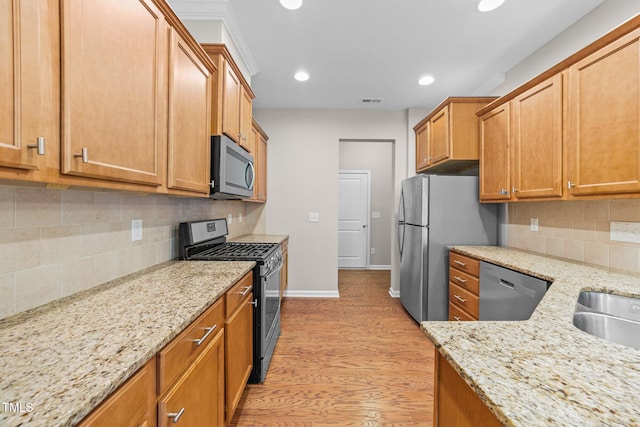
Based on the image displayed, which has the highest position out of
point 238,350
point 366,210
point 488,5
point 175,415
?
point 488,5

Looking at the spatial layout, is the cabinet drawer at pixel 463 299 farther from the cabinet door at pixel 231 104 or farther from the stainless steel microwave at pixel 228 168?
the cabinet door at pixel 231 104

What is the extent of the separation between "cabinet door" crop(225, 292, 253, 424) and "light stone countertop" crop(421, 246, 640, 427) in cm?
101

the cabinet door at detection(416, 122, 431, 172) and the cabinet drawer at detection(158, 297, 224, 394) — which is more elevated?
the cabinet door at detection(416, 122, 431, 172)

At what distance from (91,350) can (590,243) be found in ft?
9.00

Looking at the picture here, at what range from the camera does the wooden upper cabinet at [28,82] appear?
64cm

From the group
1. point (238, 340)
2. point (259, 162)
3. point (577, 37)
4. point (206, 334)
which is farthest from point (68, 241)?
point (577, 37)

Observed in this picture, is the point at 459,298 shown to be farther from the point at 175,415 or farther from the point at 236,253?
the point at 175,415

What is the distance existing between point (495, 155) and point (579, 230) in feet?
2.86

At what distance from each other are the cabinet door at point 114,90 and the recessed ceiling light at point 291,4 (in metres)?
0.96

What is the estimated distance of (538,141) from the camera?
6.65ft

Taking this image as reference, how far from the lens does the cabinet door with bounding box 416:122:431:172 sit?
3346 mm

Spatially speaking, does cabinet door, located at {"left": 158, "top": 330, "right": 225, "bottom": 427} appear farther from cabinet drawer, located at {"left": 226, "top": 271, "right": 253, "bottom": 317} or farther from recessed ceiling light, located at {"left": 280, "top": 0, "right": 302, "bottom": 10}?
recessed ceiling light, located at {"left": 280, "top": 0, "right": 302, "bottom": 10}

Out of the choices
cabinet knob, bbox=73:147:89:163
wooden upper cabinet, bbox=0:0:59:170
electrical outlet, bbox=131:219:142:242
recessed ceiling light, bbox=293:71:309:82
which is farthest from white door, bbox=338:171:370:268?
wooden upper cabinet, bbox=0:0:59:170

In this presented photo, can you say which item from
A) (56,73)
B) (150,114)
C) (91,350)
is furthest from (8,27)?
(91,350)
